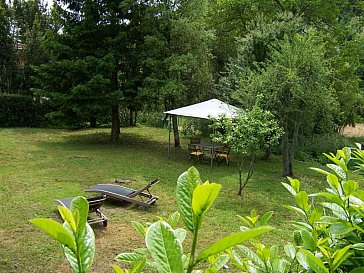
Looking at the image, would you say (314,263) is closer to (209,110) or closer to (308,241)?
(308,241)

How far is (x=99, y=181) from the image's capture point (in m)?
9.33

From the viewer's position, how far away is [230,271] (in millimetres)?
5016

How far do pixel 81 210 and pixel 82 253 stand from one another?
0.07 meters

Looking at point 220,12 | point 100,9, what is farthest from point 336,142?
point 100,9

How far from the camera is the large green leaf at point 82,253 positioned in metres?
0.51

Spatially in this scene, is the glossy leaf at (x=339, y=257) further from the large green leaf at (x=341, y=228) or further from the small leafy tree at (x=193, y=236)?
the small leafy tree at (x=193, y=236)

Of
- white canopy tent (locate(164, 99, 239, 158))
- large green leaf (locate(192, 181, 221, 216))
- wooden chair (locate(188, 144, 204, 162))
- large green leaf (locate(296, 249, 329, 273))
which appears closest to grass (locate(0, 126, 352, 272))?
wooden chair (locate(188, 144, 204, 162))

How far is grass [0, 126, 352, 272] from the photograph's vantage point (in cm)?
554

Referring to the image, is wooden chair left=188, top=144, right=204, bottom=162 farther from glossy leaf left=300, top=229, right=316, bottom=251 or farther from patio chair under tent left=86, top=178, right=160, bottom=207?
glossy leaf left=300, top=229, right=316, bottom=251

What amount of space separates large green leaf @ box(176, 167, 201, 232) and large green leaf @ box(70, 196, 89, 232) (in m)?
0.15

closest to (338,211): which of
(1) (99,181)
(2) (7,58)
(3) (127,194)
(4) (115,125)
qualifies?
(3) (127,194)

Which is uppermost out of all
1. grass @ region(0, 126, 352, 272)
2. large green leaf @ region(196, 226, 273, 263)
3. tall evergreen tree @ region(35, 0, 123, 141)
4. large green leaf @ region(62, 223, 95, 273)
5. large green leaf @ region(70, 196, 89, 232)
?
tall evergreen tree @ region(35, 0, 123, 141)

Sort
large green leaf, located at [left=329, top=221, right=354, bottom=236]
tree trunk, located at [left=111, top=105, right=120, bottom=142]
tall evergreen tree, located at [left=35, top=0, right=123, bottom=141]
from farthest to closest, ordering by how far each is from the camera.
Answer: tree trunk, located at [left=111, top=105, right=120, bottom=142] → tall evergreen tree, located at [left=35, top=0, right=123, bottom=141] → large green leaf, located at [left=329, top=221, right=354, bottom=236]

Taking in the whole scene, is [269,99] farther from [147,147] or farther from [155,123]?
[155,123]
